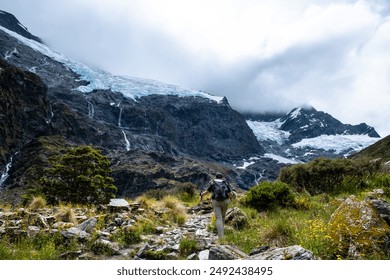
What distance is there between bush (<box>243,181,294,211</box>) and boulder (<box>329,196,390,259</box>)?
8997mm

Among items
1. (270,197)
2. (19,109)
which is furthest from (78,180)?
(19,109)

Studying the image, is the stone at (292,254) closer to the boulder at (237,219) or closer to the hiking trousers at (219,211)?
the hiking trousers at (219,211)

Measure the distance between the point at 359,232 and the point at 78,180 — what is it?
81.9 ft

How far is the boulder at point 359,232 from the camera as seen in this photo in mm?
6973

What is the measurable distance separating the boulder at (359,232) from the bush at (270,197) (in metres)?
9.00

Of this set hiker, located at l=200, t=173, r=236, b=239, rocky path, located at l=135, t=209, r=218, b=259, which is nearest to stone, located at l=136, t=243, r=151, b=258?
rocky path, located at l=135, t=209, r=218, b=259

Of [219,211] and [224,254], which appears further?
[219,211]

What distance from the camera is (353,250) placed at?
702 centimetres

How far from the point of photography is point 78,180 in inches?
1131

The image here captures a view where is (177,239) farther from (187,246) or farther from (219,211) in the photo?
(219,211)

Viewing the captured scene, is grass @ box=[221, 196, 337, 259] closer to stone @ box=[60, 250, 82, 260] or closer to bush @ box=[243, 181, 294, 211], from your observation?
bush @ box=[243, 181, 294, 211]

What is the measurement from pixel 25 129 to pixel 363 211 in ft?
608

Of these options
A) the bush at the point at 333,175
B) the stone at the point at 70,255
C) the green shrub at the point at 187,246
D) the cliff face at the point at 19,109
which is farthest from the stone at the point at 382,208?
the cliff face at the point at 19,109
